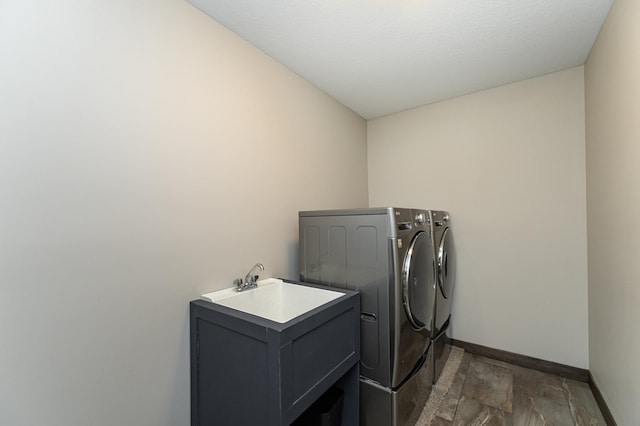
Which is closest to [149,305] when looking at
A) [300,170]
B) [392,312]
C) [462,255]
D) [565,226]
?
[392,312]

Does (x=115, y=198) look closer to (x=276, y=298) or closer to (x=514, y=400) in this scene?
(x=276, y=298)

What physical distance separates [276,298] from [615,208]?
2095 mm

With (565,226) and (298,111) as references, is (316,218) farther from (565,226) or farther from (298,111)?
(565,226)

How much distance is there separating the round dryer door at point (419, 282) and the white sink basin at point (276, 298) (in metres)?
0.39

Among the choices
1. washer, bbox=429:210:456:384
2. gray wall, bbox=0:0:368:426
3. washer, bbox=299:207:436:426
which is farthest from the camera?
washer, bbox=429:210:456:384

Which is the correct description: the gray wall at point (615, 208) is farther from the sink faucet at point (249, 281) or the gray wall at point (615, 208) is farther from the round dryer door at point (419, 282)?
the sink faucet at point (249, 281)

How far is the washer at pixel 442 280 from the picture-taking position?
208 cm

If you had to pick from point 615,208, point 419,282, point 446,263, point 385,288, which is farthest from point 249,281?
point 615,208

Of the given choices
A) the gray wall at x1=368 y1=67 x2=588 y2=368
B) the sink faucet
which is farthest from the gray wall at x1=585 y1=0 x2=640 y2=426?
the sink faucet

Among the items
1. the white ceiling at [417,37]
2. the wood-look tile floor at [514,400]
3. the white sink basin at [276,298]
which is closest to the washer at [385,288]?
the white sink basin at [276,298]

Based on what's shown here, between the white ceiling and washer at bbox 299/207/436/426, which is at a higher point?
the white ceiling

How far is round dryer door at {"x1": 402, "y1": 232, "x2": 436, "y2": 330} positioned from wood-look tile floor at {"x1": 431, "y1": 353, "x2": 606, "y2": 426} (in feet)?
1.92

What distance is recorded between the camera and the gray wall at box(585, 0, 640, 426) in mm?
1281

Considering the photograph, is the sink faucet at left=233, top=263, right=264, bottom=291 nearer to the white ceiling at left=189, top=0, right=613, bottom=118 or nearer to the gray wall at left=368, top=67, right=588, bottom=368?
the white ceiling at left=189, top=0, right=613, bottom=118
